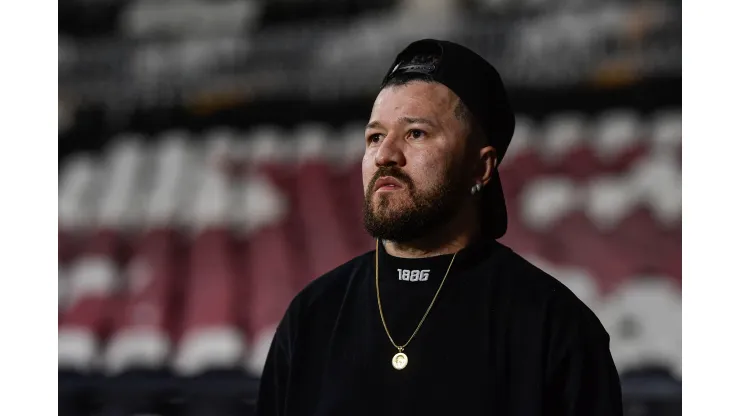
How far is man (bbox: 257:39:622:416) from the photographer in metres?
1.07

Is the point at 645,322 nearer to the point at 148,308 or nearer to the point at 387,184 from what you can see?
the point at 387,184

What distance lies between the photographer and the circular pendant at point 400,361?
3.68 feet

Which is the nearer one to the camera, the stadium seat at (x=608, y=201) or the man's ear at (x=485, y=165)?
the man's ear at (x=485, y=165)

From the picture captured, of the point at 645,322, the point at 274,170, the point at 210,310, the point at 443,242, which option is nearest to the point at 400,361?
the point at 443,242

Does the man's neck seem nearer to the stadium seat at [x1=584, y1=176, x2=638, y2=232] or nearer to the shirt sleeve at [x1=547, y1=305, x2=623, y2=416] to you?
the shirt sleeve at [x1=547, y1=305, x2=623, y2=416]

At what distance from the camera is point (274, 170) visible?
3074 millimetres

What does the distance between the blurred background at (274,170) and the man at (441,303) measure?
120 cm

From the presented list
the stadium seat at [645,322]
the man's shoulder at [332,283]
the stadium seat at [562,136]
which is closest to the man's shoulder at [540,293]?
the man's shoulder at [332,283]

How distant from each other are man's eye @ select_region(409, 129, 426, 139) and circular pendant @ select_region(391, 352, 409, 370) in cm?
29

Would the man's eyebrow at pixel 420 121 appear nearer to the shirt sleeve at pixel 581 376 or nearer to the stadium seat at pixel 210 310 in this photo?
the shirt sleeve at pixel 581 376

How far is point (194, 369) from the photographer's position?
268 centimetres

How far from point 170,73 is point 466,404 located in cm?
223

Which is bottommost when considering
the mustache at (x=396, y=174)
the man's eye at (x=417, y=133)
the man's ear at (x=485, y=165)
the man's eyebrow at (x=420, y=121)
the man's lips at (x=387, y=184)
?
the man's lips at (x=387, y=184)

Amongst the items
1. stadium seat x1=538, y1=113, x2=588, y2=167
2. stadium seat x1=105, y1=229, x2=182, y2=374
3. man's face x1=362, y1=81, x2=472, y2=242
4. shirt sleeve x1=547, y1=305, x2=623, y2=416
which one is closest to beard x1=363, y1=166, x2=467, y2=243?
man's face x1=362, y1=81, x2=472, y2=242
